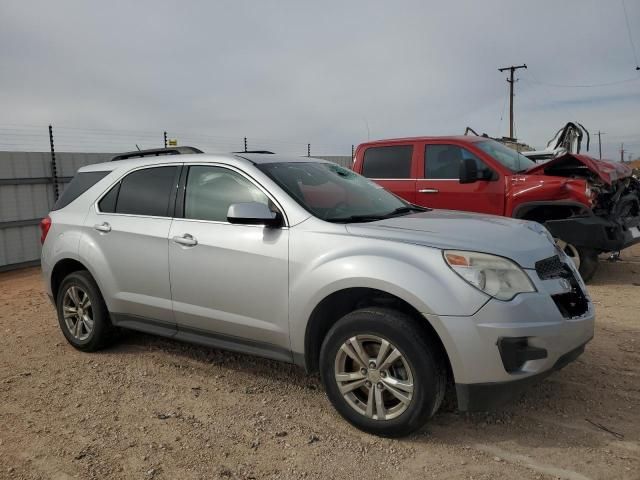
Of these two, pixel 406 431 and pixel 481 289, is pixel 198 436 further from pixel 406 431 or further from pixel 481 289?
pixel 481 289

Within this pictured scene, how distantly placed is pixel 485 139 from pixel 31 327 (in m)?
6.16

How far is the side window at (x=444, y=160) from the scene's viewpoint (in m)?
7.25

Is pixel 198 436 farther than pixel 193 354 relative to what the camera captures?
No

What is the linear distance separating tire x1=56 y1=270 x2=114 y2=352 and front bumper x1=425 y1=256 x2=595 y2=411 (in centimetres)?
296

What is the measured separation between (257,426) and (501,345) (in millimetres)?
1546

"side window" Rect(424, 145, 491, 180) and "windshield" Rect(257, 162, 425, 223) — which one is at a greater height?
"side window" Rect(424, 145, 491, 180)

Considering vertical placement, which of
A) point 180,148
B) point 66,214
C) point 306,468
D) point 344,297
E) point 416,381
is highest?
point 180,148

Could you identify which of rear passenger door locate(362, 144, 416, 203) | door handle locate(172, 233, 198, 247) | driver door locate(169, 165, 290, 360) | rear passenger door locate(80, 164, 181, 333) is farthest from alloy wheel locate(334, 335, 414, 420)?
rear passenger door locate(362, 144, 416, 203)

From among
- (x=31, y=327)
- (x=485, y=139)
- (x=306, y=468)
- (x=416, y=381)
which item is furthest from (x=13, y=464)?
(x=485, y=139)

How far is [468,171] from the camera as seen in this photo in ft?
22.2

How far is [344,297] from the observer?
129 inches

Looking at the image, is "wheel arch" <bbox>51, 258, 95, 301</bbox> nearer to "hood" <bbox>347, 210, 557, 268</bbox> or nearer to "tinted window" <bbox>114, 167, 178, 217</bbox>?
"tinted window" <bbox>114, 167, 178, 217</bbox>

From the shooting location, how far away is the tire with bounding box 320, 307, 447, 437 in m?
2.89

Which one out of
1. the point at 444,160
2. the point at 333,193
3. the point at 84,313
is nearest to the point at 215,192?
the point at 333,193
